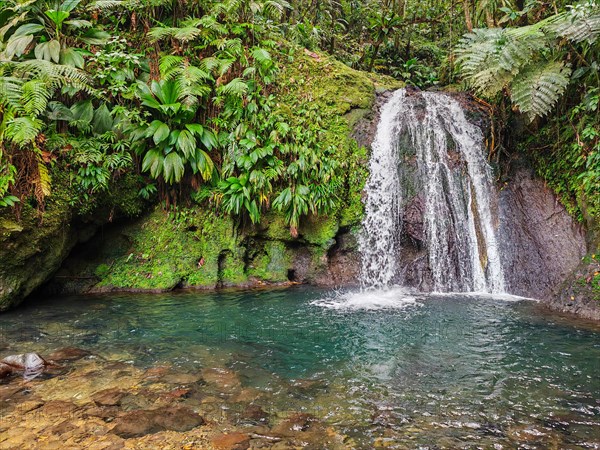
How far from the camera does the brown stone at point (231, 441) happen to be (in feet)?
8.55

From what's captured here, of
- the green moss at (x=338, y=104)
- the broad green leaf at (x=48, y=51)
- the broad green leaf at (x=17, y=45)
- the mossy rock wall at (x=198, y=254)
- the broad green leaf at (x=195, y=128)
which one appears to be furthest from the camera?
the green moss at (x=338, y=104)

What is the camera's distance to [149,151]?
7363 mm

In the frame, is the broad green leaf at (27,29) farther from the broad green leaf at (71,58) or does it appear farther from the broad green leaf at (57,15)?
the broad green leaf at (71,58)

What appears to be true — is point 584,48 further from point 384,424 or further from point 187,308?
point 187,308

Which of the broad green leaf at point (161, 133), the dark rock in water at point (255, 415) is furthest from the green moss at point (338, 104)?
the dark rock in water at point (255, 415)

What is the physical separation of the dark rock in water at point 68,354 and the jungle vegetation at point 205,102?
2.61 metres

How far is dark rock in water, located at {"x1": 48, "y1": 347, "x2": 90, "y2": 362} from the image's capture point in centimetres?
415

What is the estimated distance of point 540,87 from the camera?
646cm

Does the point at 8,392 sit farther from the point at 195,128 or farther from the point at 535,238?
the point at 535,238

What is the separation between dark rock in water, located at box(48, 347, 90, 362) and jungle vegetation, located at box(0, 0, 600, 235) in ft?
8.57

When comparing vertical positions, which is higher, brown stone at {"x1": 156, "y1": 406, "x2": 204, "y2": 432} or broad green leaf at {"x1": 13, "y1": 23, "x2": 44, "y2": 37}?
broad green leaf at {"x1": 13, "y1": 23, "x2": 44, "y2": 37}

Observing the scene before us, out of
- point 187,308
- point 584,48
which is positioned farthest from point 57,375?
point 584,48

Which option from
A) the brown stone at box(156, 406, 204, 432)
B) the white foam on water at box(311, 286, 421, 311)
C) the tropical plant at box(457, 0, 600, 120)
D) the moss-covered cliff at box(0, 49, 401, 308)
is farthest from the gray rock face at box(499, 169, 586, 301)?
the brown stone at box(156, 406, 204, 432)

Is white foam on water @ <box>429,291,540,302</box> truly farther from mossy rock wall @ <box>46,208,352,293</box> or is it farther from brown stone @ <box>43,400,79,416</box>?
brown stone @ <box>43,400,79,416</box>
